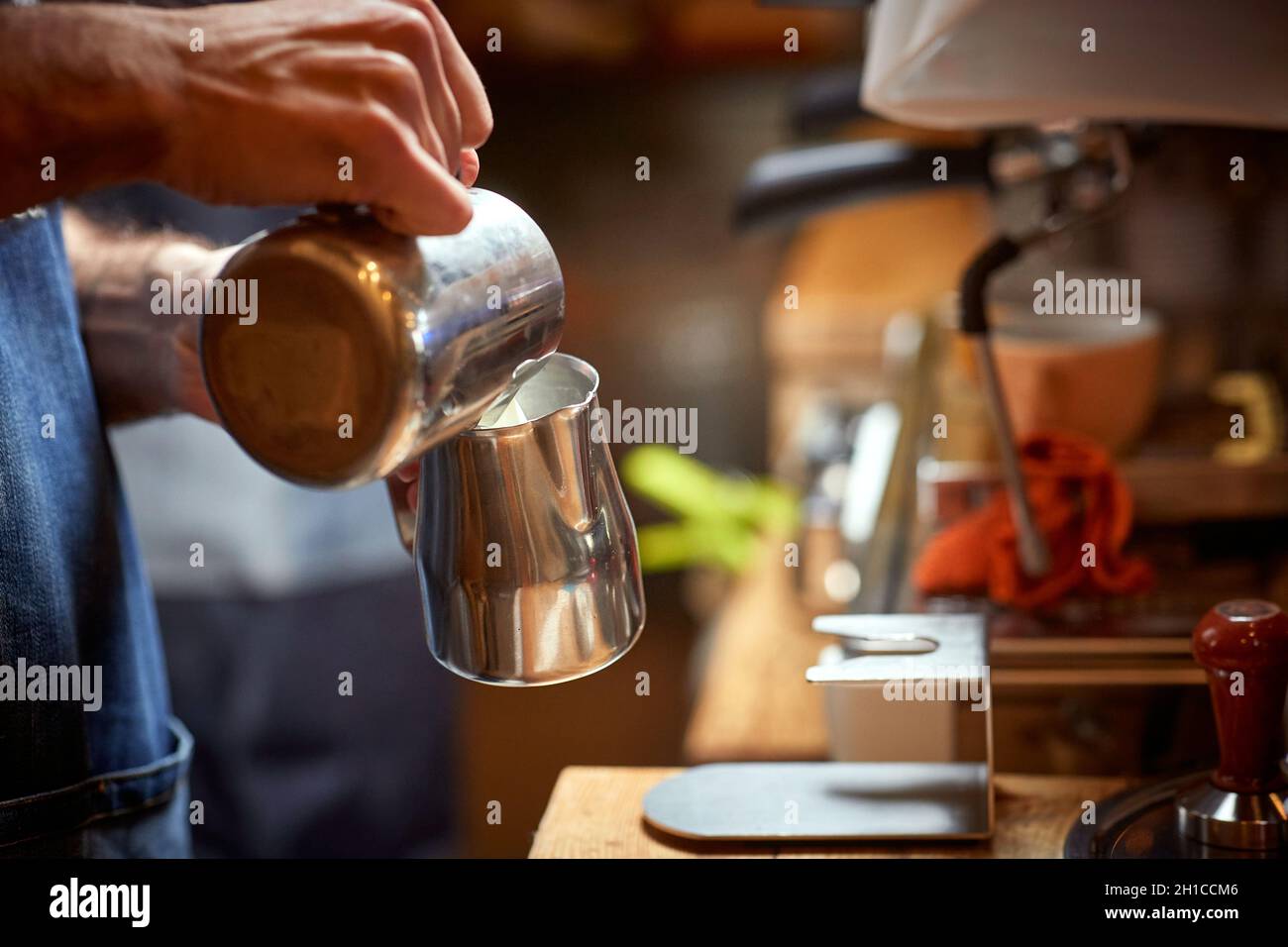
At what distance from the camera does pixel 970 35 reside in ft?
2.15

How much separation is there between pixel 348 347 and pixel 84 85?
0.12 metres

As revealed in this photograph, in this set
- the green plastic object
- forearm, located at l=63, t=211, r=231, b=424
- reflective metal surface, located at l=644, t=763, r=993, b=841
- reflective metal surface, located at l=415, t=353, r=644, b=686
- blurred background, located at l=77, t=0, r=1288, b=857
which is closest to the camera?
reflective metal surface, located at l=415, t=353, r=644, b=686

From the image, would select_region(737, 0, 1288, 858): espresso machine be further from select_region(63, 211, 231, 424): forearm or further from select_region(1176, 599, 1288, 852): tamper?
select_region(63, 211, 231, 424): forearm

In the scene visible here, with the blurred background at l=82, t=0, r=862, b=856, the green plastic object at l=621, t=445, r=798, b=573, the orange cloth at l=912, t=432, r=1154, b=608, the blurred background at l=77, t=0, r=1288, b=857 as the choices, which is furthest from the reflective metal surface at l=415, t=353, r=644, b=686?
the green plastic object at l=621, t=445, r=798, b=573

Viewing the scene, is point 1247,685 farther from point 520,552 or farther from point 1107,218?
point 1107,218

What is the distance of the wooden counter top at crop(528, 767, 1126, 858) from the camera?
2.03 ft

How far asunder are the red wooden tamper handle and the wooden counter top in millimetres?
88

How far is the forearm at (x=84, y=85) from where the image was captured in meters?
0.43

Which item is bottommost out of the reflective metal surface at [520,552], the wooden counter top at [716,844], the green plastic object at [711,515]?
the green plastic object at [711,515]

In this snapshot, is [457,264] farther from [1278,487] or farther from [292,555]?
[292,555]

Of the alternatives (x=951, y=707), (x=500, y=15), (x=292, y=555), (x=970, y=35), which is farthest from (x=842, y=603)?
(x=500, y=15)

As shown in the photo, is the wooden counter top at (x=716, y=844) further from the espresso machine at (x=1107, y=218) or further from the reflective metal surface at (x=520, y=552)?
the reflective metal surface at (x=520, y=552)

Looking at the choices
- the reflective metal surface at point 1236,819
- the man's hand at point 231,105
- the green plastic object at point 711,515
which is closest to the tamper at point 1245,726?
the reflective metal surface at point 1236,819

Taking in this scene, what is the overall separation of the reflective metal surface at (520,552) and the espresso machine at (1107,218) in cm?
26
